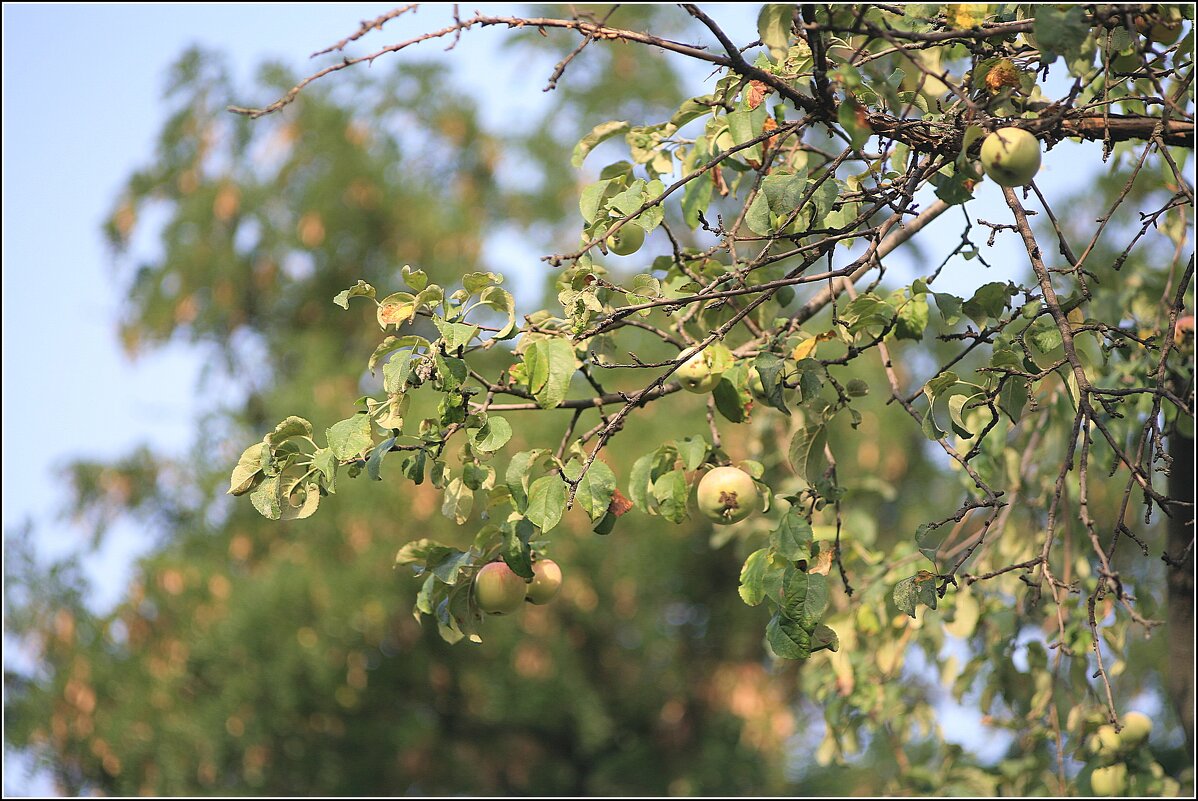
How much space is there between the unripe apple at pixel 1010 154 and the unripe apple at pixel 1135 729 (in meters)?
1.36

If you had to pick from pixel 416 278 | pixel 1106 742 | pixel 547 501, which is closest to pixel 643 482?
pixel 547 501

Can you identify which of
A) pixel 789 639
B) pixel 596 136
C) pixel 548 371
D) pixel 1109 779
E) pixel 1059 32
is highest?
pixel 596 136

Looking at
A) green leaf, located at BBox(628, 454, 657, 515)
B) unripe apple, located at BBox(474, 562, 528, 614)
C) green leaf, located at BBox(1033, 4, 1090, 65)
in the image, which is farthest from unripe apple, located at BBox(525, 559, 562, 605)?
green leaf, located at BBox(1033, 4, 1090, 65)

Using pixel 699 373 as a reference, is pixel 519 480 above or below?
below

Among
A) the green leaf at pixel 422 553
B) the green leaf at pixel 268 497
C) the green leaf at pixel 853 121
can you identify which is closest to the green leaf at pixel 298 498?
the green leaf at pixel 268 497

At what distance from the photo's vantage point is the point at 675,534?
6.39 meters

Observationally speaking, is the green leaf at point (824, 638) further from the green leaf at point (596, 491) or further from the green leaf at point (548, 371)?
the green leaf at point (548, 371)

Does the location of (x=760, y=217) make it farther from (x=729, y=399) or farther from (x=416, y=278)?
(x=416, y=278)

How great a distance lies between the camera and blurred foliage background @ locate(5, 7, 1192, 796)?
5.80 metres

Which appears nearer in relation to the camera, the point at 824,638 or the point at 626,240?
the point at 824,638

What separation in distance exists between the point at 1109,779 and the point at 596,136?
150 centimetres

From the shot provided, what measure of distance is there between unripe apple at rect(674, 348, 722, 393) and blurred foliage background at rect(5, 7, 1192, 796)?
3339 millimetres

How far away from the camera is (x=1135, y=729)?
2141mm

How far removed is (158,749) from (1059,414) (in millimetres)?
4985
